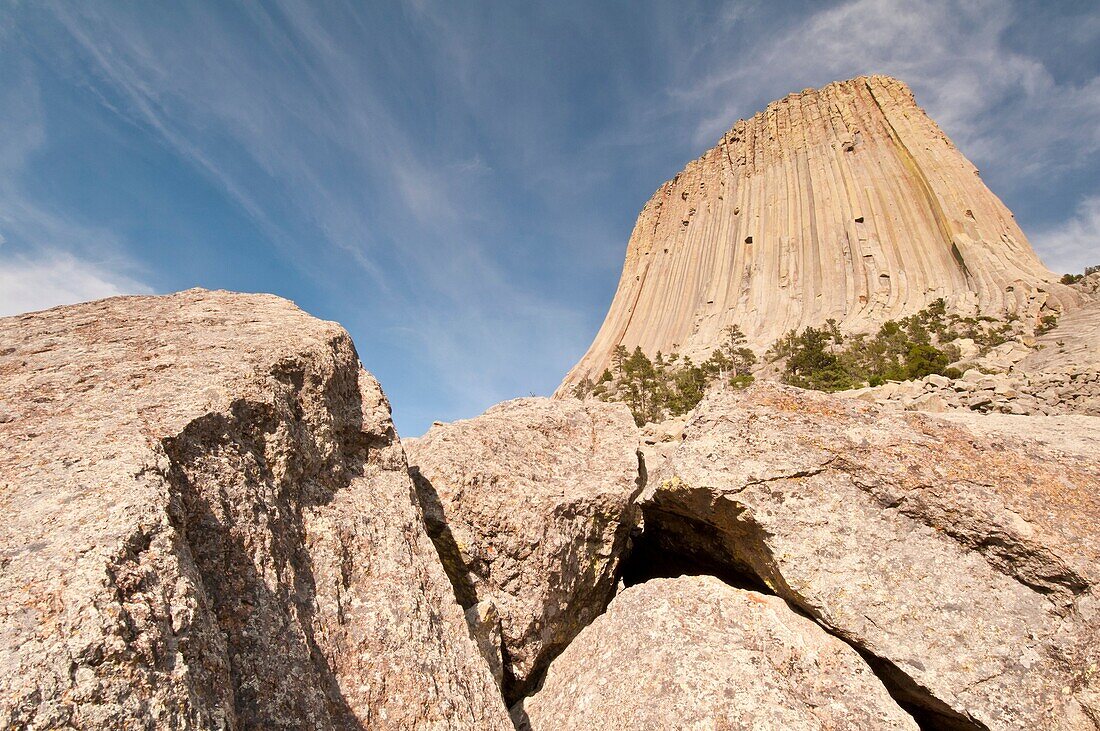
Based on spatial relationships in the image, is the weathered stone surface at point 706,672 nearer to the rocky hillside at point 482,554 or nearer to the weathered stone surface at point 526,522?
the rocky hillside at point 482,554

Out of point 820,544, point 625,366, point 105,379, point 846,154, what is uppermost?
point 846,154

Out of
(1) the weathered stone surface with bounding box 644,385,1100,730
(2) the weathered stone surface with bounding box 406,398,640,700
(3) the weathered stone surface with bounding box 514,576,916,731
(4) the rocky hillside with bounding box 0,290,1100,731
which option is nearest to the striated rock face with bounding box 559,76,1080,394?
(1) the weathered stone surface with bounding box 644,385,1100,730

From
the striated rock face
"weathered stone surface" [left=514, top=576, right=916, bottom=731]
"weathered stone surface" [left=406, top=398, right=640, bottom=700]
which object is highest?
the striated rock face

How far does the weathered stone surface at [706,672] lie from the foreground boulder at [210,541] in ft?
3.97

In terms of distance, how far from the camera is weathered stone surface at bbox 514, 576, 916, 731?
433 centimetres

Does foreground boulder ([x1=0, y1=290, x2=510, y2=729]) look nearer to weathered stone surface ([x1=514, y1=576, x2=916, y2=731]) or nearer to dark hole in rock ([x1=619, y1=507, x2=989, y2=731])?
weathered stone surface ([x1=514, y1=576, x2=916, y2=731])

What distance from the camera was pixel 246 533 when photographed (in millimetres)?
3453

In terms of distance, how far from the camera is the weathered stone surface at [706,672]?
433 centimetres

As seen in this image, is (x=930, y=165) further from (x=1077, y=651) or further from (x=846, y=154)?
(x=1077, y=651)

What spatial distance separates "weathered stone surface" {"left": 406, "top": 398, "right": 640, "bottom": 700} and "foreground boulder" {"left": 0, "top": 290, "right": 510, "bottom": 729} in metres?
0.93

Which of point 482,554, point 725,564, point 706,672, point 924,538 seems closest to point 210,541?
point 482,554

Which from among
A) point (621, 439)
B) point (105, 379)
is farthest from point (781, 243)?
point (105, 379)

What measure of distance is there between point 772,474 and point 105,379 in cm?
636

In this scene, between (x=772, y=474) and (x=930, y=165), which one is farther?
(x=930, y=165)
